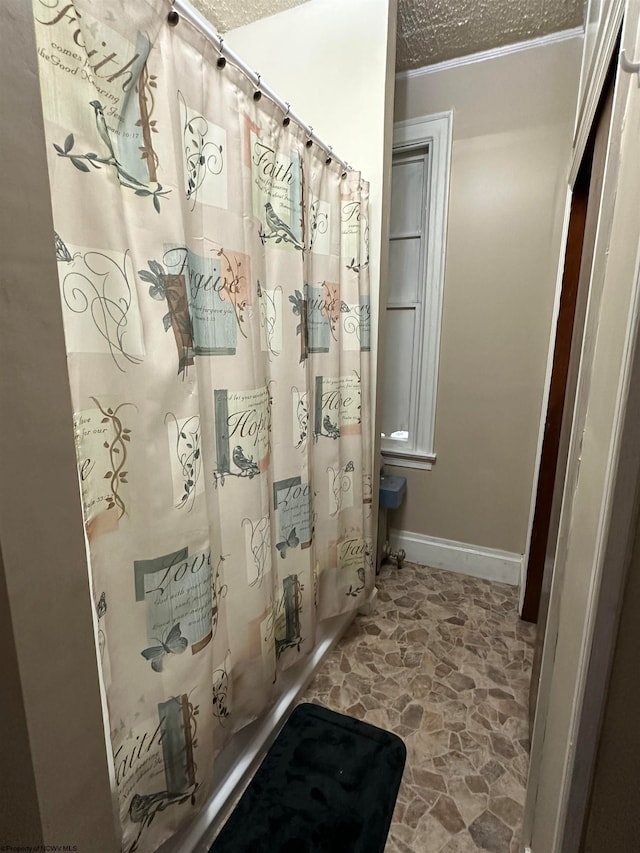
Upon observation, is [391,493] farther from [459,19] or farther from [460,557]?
[459,19]

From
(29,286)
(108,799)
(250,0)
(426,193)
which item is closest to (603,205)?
(29,286)

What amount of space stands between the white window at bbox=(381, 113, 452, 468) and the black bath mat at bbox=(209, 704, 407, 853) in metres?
1.37

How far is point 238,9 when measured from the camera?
1.72 meters

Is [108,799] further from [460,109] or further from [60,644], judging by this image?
[460,109]

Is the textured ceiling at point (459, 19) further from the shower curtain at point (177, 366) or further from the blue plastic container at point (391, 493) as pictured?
the blue plastic container at point (391, 493)

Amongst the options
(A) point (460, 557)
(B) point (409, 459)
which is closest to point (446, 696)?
(A) point (460, 557)

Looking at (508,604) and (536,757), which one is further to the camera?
(508,604)

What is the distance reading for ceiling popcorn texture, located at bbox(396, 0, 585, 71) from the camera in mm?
1670

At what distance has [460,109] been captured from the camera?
2.00m

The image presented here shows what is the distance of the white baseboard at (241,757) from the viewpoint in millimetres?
1068

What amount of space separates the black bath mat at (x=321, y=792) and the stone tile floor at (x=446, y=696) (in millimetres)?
47

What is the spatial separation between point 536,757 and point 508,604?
1168 millimetres

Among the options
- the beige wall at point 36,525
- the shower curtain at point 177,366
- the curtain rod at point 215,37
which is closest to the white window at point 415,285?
the shower curtain at point 177,366

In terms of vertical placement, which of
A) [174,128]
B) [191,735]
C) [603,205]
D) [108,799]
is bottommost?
[191,735]
